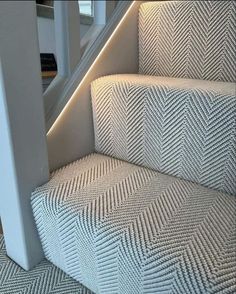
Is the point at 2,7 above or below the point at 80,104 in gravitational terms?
above

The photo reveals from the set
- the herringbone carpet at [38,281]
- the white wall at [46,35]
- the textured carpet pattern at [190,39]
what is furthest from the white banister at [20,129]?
the textured carpet pattern at [190,39]

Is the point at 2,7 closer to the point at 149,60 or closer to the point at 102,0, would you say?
the point at 102,0

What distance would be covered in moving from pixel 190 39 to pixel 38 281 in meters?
0.82

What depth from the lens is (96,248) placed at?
0.59m

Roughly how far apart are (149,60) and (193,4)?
0.22 m

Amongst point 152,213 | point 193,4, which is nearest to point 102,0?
point 193,4

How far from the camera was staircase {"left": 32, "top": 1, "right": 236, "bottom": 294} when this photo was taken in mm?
508

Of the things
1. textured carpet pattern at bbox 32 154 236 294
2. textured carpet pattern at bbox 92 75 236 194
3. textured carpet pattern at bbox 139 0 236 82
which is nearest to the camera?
textured carpet pattern at bbox 32 154 236 294

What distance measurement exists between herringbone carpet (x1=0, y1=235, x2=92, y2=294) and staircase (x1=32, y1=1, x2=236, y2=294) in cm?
3

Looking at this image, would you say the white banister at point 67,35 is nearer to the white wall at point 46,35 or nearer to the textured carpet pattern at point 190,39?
the white wall at point 46,35

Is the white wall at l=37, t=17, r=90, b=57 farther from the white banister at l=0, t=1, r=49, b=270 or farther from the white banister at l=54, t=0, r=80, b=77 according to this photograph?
the white banister at l=0, t=1, r=49, b=270

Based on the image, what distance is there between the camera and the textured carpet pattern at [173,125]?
0.63 m

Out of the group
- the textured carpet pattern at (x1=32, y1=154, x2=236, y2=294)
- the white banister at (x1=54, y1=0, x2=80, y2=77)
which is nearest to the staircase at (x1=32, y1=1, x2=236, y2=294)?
the textured carpet pattern at (x1=32, y1=154, x2=236, y2=294)

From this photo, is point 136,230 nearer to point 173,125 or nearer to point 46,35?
point 173,125
